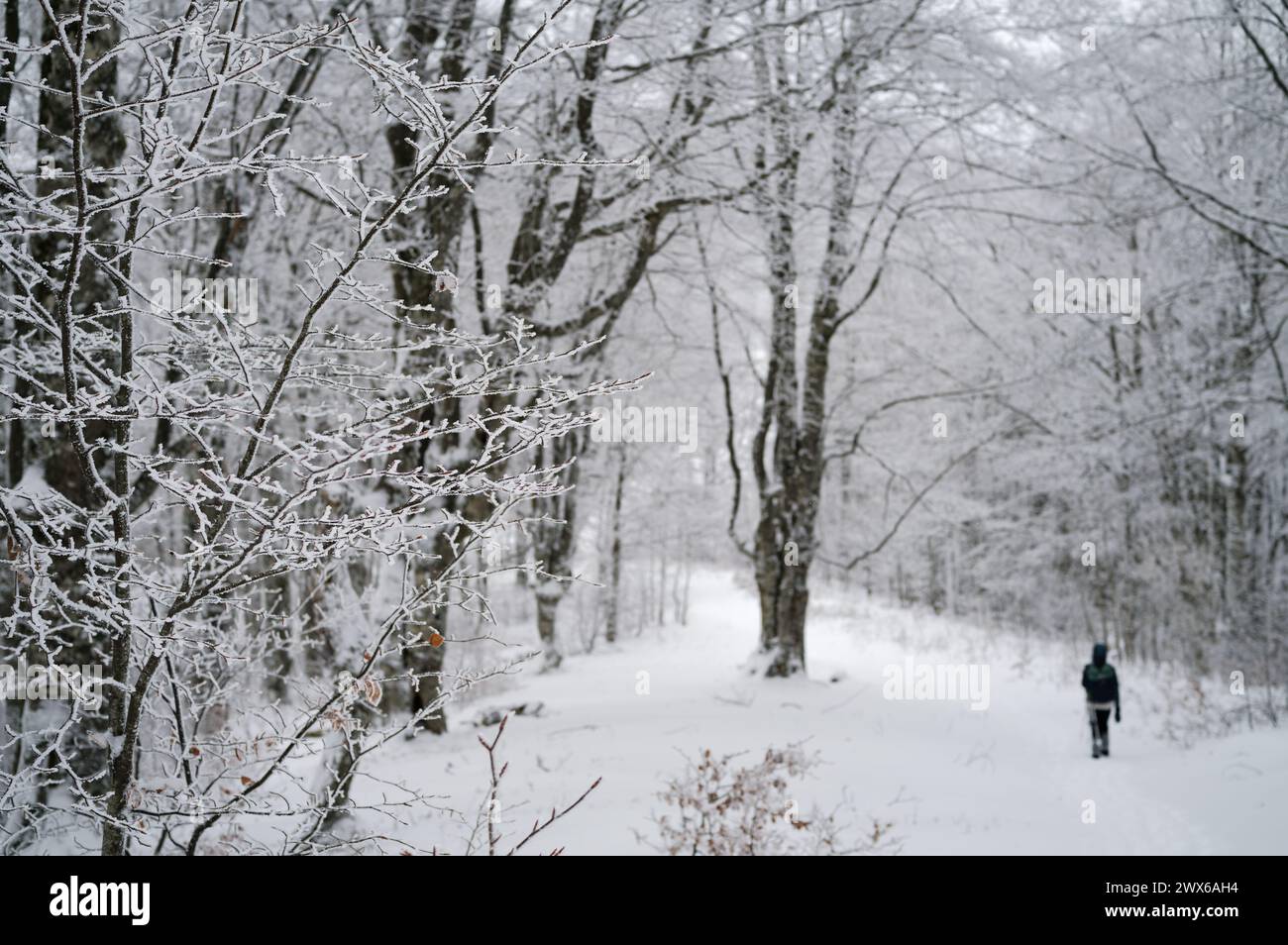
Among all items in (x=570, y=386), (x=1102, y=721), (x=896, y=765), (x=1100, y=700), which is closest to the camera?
(x=896, y=765)

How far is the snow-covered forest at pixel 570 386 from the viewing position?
5.95 feet

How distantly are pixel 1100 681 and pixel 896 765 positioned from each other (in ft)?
8.84

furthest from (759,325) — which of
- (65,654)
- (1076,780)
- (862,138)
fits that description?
(65,654)

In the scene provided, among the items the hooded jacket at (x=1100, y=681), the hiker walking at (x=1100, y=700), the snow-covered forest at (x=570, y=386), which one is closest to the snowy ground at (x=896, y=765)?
the snow-covered forest at (x=570, y=386)

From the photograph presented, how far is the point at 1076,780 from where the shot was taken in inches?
284

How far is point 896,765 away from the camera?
7.10 metres

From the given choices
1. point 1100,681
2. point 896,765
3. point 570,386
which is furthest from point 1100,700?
point 570,386

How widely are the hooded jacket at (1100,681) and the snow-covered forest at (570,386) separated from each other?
0.11 metres

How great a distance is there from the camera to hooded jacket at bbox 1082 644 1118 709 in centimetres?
809

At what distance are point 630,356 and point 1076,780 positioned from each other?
9.33m

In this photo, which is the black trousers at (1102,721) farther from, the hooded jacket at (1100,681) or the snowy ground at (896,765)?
the snowy ground at (896,765)

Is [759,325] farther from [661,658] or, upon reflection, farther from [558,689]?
[661,658]

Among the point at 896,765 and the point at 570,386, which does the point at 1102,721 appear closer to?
the point at 896,765
